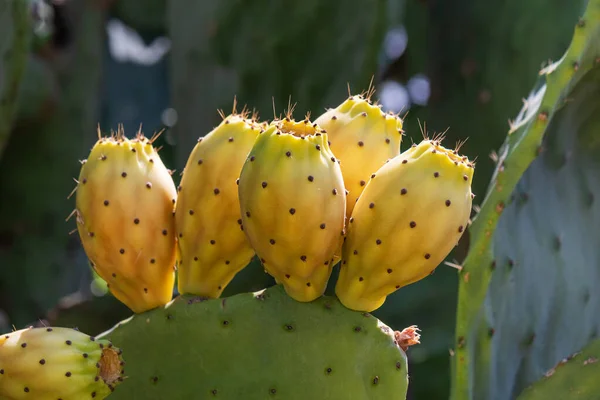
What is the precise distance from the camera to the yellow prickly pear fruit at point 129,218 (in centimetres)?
109

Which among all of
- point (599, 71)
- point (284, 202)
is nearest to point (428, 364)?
point (599, 71)

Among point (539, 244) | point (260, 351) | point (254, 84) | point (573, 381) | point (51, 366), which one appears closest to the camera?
point (51, 366)

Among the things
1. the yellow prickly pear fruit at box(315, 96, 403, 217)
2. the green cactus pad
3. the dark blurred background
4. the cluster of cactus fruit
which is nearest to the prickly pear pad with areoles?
the cluster of cactus fruit

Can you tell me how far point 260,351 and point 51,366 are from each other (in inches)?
10.2

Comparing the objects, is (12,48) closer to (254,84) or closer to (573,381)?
(254,84)

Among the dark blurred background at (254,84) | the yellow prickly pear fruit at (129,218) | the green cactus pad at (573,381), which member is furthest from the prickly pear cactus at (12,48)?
the green cactus pad at (573,381)

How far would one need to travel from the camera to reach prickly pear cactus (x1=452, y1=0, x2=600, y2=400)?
1.20 metres

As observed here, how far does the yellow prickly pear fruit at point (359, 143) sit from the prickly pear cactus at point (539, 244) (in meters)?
0.20

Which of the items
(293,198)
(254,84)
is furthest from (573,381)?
(254,84)

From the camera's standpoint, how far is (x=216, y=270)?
1.18 meters

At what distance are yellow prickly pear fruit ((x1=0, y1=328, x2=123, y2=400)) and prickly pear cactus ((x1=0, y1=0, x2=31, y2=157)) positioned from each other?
3.30ft

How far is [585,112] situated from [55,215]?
4.95 ft

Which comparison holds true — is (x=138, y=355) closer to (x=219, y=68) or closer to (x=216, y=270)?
(x=216, y=270)

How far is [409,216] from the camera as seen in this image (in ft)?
3.22
